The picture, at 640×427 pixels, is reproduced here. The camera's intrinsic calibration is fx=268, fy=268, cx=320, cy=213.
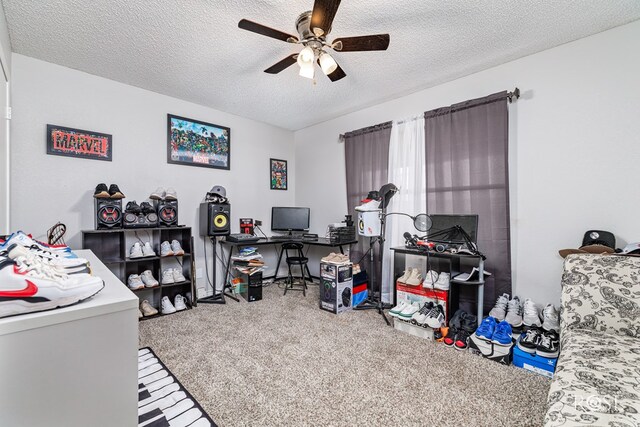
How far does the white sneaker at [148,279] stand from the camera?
9.32 feet

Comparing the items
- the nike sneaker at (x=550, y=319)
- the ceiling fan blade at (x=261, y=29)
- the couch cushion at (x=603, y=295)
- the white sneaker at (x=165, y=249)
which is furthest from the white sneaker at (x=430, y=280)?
the white sneaker at (x=165, y=249)

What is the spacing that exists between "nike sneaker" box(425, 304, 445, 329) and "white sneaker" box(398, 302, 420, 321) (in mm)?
153

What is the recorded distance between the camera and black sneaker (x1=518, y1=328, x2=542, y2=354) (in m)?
1.85

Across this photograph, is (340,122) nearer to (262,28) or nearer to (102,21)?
(262,28)

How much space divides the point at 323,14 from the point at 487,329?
246 centimetres

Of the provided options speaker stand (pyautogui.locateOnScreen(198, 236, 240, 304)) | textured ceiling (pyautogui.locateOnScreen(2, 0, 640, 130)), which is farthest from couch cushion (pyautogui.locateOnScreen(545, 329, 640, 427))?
speaker stand (pyautogui.locateOnScreen(198, 236, 240, 304))

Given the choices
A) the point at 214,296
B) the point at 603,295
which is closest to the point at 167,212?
the point at 214,296

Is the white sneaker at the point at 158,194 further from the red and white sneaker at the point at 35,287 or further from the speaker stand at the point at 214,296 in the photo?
the red and white sneaker at the point at 35,287

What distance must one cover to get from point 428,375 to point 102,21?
3439mm

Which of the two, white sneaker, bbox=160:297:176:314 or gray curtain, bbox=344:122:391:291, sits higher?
gray curtain, bbox=344:122:391:291

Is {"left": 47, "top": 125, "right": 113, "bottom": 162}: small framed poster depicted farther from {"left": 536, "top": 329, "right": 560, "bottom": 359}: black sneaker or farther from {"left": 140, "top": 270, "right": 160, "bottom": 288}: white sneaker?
{"left": 536, "top": 329, "right": 560, "bottom": 359}: black sneaker

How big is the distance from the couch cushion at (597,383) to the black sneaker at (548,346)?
419 millimetres

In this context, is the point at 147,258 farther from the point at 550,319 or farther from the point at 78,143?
the point at 550,319

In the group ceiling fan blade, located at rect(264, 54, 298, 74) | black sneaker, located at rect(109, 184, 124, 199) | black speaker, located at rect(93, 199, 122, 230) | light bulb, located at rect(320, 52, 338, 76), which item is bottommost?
black speaker, located at rect(93, 199, 122, 230)
